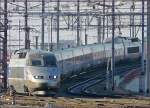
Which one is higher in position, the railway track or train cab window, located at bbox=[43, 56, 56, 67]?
train cab window, located at bbox=[43, 56, 56, 67]

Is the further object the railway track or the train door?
the railway track

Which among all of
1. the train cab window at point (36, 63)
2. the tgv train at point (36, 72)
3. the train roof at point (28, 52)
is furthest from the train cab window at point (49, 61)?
the train roof at point (28, 52)

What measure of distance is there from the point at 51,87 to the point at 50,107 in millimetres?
13573

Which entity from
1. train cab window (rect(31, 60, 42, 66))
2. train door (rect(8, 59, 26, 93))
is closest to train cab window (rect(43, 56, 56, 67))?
train cab window (rect(31, 60, 42, 66))

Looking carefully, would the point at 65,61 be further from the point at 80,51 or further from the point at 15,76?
the point at 15,76

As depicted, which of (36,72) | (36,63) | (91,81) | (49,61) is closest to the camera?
(36,72)

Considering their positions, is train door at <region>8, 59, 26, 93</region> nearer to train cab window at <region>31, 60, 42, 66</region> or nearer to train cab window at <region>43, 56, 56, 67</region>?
train cab window at <region>31, 60, 42, 66</region>

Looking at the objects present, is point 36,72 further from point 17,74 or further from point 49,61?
point 17,74

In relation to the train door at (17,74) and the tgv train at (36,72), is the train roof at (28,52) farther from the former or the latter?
the train door at (17,74)

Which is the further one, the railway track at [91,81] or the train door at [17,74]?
the railway track at [91,81]

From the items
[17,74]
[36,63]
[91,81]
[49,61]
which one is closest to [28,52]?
[36,63]

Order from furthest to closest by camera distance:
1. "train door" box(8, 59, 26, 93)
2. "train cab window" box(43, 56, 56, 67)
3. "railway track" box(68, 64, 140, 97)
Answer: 1. "railway track" box(68, 64, 140, 97)
2. "train door" box(8, 59, 26, 93)
3. "train cab window" box(43, 56, 56, 67)

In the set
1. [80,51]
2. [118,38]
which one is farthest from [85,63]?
[118,38]

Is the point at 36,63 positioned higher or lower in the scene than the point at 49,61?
lower
